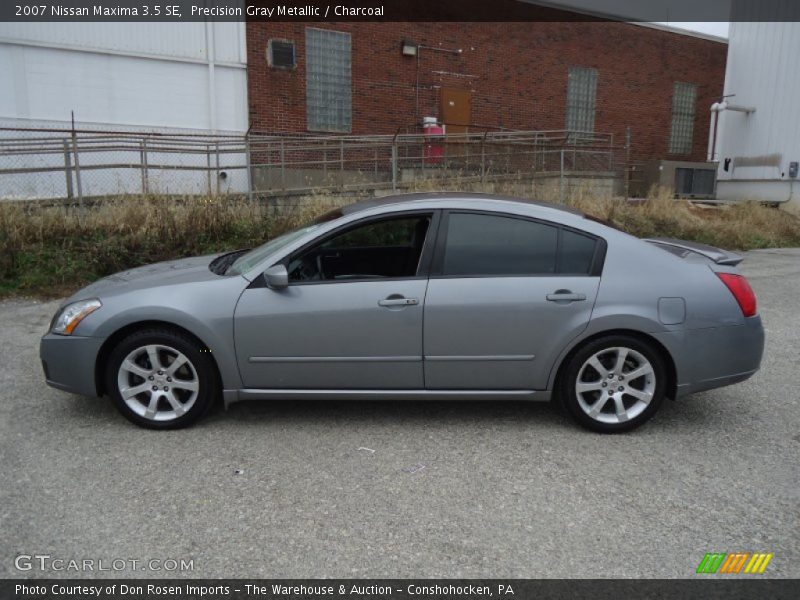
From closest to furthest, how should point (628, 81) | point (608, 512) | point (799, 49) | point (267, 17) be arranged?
1. point (608, 512)
2. point (267, 17)
3. point (799, 49)
4. point (628, 81)

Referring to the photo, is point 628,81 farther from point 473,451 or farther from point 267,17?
point 473,451

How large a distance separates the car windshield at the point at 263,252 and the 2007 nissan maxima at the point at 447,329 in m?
0.10

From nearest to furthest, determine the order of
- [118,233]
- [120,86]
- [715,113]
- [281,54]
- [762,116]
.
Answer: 1. [118,233]
2. [120,86]
3. [281,54]
4. [762,116]
5. [715,113]

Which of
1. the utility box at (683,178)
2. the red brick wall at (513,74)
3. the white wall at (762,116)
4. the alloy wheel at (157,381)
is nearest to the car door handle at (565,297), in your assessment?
the alloy wheel at (157,381)

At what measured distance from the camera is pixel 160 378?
13.1 ft

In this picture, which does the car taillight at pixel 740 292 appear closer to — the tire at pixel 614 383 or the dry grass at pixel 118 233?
the tire at pixel 614 383

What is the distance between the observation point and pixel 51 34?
14.5 meters

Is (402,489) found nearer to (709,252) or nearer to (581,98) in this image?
(709,252)

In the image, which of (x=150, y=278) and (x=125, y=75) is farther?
(x=125, y=75)

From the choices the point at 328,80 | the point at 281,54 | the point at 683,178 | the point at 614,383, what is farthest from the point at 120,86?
the point at 683,178

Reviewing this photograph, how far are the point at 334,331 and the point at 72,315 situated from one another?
167 centimetres

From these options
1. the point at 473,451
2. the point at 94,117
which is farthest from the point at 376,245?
the point at 94,117

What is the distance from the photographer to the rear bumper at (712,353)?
395cm

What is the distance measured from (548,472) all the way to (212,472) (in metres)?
1.87
